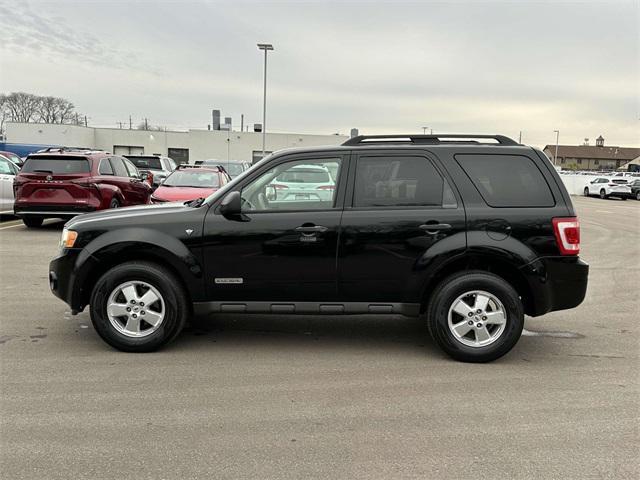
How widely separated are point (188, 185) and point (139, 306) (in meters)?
8.50

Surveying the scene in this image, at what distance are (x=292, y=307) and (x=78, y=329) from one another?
2.32 meters

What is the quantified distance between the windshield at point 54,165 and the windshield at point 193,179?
1.89 m

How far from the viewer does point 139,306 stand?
4.75m

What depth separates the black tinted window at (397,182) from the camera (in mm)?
A: 4793

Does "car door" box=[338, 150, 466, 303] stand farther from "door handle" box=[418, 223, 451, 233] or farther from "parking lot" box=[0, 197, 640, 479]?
"parking lot" box=[0, 197, 640, 479]

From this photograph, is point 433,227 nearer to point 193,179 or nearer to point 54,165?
point 193,179

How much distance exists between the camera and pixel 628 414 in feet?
12.6

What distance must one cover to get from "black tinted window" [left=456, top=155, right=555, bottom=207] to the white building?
166 ft

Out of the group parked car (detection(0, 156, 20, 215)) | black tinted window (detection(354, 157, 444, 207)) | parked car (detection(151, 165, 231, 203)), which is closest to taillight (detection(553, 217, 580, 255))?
black tinted window (detection(354, 157, 444, 207))

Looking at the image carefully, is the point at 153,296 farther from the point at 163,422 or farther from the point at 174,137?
the point at 174,137

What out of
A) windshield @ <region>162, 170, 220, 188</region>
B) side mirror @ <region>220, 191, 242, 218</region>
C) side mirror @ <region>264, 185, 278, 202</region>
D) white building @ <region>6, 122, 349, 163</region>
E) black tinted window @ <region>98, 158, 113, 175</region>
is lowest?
side mirror @ <region>220, 191, 242, 218</region>

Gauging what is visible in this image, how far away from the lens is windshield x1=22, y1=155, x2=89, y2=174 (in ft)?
38.8

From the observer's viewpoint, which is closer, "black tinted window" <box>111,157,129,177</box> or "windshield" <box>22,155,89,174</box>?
"windshield" <box>22,155,89,174</box>

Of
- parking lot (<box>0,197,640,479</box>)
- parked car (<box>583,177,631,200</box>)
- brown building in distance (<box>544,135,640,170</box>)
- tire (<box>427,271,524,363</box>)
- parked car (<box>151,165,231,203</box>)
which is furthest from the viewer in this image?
brown building in distance (<box>544,135,640,170</box>)
